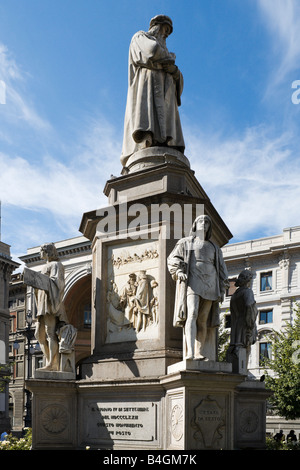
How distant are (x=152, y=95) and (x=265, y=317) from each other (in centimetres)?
3859

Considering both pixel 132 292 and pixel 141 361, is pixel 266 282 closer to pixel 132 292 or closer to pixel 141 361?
pixel 132 292

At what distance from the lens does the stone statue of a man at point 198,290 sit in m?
9.99

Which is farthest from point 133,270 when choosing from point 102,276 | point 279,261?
point 279,261

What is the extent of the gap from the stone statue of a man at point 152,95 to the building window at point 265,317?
3765cm

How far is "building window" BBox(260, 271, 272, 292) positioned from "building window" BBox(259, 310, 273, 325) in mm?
1819

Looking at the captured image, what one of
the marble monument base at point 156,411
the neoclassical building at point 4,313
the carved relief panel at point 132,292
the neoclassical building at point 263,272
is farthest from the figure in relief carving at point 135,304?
the neoclassical building at point 4,313

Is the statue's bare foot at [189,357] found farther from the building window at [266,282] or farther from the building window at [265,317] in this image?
the building window at [266,282]

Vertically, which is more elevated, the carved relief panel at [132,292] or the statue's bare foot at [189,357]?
the carved relief panel at [132,292]

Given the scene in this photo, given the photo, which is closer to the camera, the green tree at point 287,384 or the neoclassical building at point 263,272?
the green tree at point 287,384

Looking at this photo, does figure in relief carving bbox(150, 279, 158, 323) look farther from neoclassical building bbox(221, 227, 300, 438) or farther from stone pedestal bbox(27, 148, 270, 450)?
neoclassical building bbox(221, 227, 300, 438)

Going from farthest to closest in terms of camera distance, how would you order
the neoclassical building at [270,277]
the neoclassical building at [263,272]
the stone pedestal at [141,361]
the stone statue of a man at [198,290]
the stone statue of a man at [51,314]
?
the neoclassical building at [270,277] → the neoclassical building at [263,272] → the stone statue of a man at [51,314] → the stone statue of a man at [198,290] → the stone pedestal at [141,361]

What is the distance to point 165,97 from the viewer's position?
1352 cm

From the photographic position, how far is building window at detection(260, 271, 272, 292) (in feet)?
165

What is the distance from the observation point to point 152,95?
13.3m
